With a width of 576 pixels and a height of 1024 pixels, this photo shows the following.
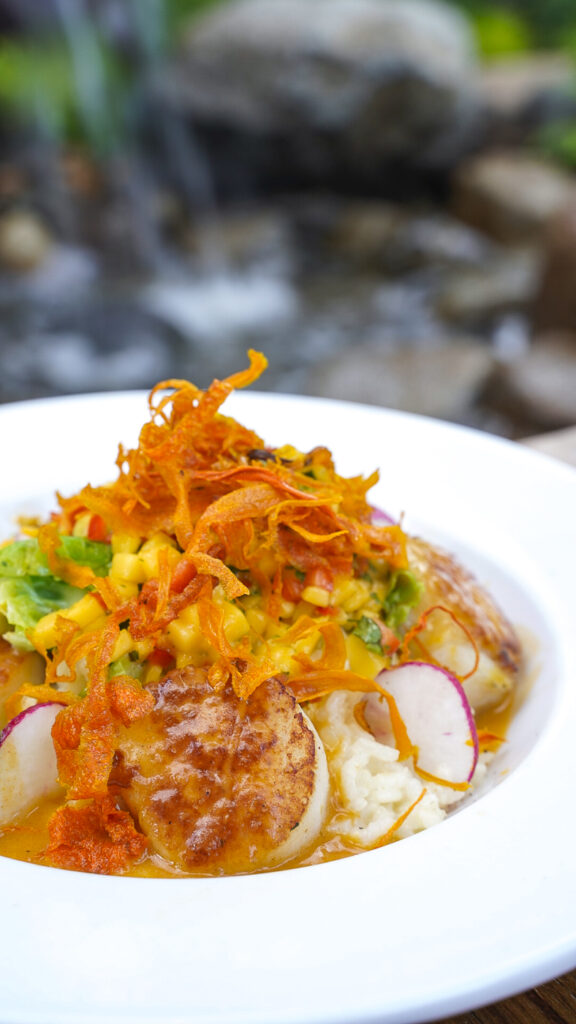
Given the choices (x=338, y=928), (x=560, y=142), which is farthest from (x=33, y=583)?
(x=560, y=142)

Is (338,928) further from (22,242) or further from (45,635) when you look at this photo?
(22,242)

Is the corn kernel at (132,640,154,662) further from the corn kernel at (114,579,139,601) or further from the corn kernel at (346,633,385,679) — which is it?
the corn kernel at (346,633,385,679)

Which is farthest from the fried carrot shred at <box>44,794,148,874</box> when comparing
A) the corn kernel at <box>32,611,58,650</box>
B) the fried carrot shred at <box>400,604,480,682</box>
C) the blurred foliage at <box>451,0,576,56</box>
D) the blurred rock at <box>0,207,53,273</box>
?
the blurred foliage at <box>451,0,576,56</box>

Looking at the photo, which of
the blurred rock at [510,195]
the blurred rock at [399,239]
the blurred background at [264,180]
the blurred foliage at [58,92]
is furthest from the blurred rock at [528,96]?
the blurred foliage at [58,92]

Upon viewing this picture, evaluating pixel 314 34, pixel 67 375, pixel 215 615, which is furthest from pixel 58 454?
pixel 314 34

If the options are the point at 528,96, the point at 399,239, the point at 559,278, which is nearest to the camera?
the point at 559,278
